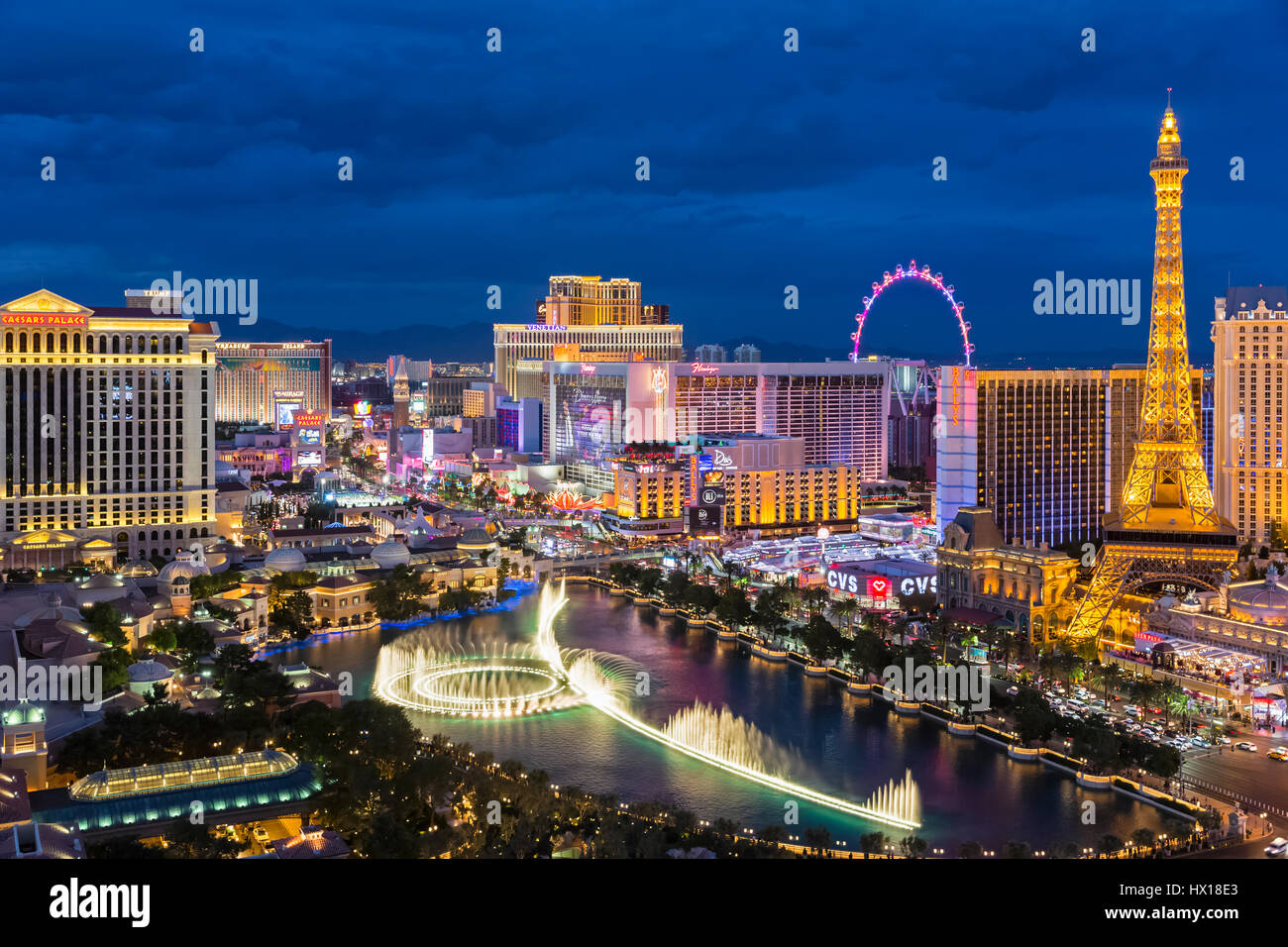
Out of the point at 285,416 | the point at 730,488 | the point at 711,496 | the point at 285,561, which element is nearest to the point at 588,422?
the point at 730,488

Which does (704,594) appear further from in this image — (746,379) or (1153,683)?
(746,379)

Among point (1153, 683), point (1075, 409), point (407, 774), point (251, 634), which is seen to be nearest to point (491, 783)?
point (407, 774)

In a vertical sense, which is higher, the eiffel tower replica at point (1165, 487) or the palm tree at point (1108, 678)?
the eiffel tower replica at point (1165, 487)

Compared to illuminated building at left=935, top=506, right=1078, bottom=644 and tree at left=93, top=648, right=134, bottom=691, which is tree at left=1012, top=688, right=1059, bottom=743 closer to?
illuminated building at left=935, top=506, right=1078, bottom=644

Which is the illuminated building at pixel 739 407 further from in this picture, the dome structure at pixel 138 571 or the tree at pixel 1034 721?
the tree at pixel 1034 721

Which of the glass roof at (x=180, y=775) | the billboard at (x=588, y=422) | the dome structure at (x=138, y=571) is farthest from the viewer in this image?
the billboard at (x=588, y=422)

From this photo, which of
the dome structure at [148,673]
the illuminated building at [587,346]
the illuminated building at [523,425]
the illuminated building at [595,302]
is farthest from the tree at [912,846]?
the illuminated building at [595,302]
